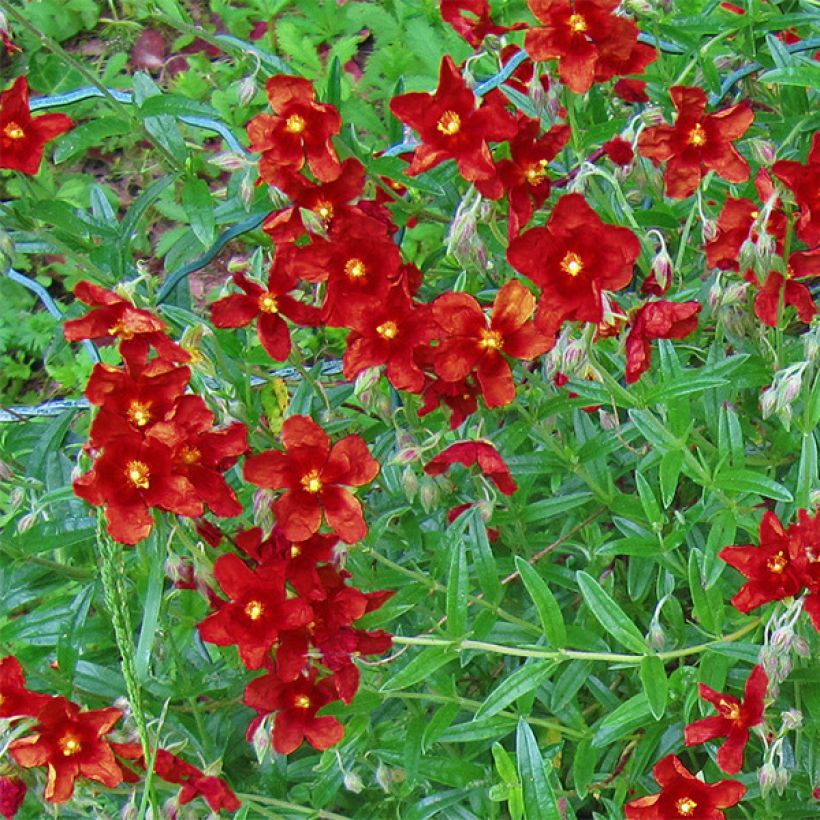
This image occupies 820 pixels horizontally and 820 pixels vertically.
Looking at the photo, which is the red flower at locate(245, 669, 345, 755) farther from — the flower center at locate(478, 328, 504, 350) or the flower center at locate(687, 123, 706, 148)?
the flower center at locate(687, 123, 706, 148)

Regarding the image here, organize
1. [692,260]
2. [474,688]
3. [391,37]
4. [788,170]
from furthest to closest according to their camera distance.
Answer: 1. [391,37]
2. [692,260]
3. [474,688]
4. [788,170]

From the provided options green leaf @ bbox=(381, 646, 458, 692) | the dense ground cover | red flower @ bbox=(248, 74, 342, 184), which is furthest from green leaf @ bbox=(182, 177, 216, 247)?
green leaf @ bbox=(381, 646, 458, 692)

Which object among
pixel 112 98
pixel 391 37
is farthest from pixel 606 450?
pixel 391 37

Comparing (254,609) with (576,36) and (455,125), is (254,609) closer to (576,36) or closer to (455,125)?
(455,125)

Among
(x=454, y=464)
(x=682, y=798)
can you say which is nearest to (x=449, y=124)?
(x=454, y=464)

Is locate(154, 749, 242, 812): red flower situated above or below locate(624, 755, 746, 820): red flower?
below

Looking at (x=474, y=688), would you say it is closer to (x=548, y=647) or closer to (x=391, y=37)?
(x=548, y=647)

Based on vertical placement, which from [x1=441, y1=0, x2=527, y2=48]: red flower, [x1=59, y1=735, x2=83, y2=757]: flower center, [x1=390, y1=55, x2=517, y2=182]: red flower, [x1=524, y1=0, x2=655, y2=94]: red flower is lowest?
[x1=59, y1=735, x2=83, y2=757]: flower center

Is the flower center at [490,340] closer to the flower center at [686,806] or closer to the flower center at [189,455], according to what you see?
the flower center at [189,455]
